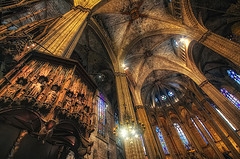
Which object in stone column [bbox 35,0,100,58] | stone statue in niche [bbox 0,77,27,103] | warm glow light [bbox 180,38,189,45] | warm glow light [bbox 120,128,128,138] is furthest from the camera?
warm glow light [bbox 180,38,189,45]

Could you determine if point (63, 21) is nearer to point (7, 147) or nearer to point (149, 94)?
point (7, 147)

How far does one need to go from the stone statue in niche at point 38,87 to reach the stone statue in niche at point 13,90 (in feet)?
0.47

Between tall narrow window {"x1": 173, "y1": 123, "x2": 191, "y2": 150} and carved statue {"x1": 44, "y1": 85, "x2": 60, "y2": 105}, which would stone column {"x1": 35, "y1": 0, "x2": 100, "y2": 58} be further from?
tall narrow window {"x1": 173, "y1": 123, "x2": 191, "y2": 150}

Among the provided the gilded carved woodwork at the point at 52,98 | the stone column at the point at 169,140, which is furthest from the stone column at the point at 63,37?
the stone column at the point at 169,140

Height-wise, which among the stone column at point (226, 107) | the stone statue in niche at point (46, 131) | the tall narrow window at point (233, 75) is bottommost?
the stone statue in niche at point (46, 131)

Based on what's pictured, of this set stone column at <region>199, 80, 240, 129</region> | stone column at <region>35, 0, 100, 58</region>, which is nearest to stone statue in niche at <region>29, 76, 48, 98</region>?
stone column at <region>35, 0, 100, 58</region>

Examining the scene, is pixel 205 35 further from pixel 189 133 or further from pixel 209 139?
pixel 189 133

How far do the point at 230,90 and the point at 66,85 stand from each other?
1788cm

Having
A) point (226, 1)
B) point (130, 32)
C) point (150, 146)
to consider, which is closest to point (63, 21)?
point (130, 32)

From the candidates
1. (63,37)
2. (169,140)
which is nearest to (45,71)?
(63,37)

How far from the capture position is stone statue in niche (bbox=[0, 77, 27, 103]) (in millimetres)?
1799

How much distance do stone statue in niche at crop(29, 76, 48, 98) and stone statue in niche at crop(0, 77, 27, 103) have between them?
0.47 feet

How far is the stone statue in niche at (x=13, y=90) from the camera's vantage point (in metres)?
1.80

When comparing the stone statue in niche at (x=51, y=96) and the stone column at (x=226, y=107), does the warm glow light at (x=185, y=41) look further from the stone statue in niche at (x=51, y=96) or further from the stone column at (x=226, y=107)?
the stone statue in niche at (x=51, y=96)
